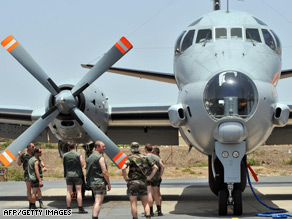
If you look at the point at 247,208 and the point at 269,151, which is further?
the point at 269,151

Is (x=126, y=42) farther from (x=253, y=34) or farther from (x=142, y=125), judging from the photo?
(x=253, y=34)

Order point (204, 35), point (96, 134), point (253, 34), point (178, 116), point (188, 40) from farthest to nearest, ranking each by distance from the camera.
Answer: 1. point (96, 134)
2. point (188, 40)
3. point (204, 35)
4. point (253, 34)
5. point (178, 116)

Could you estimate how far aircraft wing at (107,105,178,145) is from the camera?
16750mm

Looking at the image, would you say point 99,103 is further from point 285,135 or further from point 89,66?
point 285,135

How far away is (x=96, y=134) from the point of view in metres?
15.1

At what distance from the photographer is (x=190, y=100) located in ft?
39.1

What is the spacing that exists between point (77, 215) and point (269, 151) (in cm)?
4813

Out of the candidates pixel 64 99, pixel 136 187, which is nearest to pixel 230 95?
pixel 136 187

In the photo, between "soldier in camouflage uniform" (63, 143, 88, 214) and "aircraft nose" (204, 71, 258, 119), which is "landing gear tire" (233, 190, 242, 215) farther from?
"soldier in camouflage uniform" (63, 143, 88, 214)

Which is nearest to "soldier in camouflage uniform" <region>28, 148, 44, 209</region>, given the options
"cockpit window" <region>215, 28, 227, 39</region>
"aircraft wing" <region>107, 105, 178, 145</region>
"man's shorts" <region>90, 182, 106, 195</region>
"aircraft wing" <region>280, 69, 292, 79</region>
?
"man's shorts" <region>90, 182, 106, 195</region>

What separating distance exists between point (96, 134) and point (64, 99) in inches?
54.0

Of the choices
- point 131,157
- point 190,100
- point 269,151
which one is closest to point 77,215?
point 131,157

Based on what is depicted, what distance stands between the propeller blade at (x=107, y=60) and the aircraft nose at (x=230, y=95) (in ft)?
15.8

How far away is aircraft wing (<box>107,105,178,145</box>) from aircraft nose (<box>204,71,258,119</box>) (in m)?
4.85
